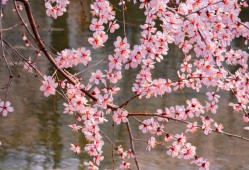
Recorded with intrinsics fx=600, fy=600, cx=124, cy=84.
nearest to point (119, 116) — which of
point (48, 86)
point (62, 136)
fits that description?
point (48, 86)

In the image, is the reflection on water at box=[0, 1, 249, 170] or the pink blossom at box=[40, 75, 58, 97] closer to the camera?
the pink blossom at box=[40, 75, 58, 97]

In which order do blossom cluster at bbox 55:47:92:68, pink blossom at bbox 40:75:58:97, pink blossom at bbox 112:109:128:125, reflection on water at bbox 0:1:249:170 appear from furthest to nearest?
reflection on water at bbox 0:1:249:170
blossom cluster at bbox 55:47:92:68
pink blossom at bbox 112:109:128:125
pink blossom at bbox 40:75:58:97

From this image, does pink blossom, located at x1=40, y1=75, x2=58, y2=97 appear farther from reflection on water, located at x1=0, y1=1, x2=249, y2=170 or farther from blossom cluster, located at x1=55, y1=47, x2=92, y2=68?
reflection on water, located at x1=0, y1=1, x2=249, y2=170

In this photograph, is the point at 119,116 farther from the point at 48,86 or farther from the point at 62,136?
the point at 62,136

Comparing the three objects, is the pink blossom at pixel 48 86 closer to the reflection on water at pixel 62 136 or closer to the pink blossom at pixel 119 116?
the pink blossom at pixel 119 116

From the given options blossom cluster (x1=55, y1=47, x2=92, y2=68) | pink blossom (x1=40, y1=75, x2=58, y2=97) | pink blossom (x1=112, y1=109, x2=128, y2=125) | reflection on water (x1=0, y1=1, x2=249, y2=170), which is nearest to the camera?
pink blossom (x1=40, y1=75, x2=58, y2=97)

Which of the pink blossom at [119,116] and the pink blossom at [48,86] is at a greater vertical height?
the pink blossom at [48,86]

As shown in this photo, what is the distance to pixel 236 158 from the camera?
770 cm

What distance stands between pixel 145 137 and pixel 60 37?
7.06 metres

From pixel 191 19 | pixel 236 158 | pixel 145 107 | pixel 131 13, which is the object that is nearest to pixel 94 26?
pixel 191 19

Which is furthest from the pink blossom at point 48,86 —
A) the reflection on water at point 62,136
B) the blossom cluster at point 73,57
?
the reflection on water at point 62,136

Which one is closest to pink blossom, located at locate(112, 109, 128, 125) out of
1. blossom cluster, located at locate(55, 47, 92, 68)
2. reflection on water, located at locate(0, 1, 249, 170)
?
blossom cluster, located at locate(55, 47, 92, 68)

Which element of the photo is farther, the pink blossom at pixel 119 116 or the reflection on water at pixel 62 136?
the reflection on water at pixel 62 136

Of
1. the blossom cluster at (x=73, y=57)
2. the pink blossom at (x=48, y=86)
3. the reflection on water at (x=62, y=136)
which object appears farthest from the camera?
the reflection on water at (x=62, y=136)
